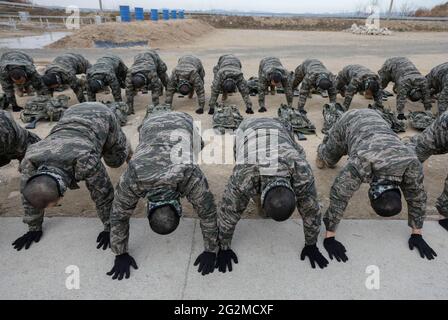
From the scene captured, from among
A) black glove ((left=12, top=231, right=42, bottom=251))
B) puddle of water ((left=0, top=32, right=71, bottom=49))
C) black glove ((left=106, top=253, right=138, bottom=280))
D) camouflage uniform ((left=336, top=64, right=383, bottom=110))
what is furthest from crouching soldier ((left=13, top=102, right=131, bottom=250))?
puddle of water ((left=0, top=32, right=71, bottom=49))

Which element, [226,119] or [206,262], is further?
[226,119]

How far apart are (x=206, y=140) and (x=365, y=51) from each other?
47.9 feet

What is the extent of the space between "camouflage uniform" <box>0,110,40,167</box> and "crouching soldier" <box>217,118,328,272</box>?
2.86 meters

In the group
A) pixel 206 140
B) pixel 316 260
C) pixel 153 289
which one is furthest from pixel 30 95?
pixel 316 260

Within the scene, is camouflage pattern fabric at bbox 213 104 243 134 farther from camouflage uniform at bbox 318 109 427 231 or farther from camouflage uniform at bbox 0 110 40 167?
camouflage uniform at bbox 0 110 40 167

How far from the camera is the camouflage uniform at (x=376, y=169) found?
10.5 feet

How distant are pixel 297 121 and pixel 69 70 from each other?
Answer: 5.44m

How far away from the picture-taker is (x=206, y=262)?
3404 millimetres

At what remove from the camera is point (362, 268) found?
→ 3.38 m

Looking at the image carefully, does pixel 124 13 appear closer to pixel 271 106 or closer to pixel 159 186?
pixel 271 106

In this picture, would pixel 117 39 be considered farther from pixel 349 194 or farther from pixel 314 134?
pixel 349 194

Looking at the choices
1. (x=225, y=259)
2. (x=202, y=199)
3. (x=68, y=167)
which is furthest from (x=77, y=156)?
(x=225, y=259)

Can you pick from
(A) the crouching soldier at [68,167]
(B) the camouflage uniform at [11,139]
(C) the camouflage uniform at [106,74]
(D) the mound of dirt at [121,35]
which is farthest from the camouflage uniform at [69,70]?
(D) the mound of dirt at [121,35]

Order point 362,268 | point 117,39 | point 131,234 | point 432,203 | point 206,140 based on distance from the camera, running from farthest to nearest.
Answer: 1. point 117,39
2. point 206,140
3. point 432,203
4. point 131,234
5. point 362,268
